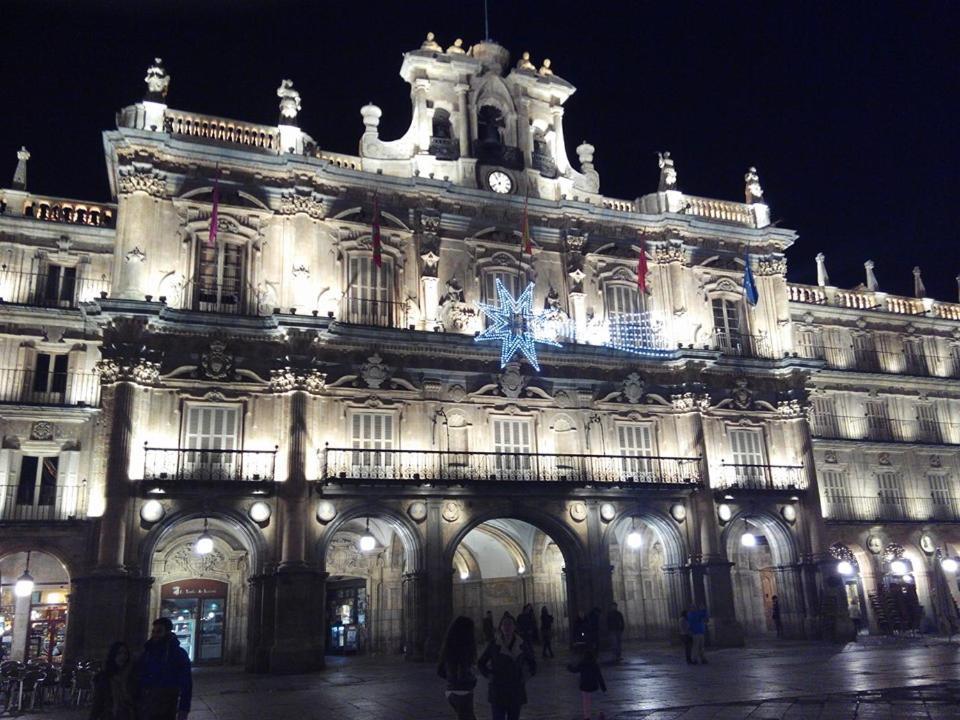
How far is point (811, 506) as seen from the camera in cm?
3491

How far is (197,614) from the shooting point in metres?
31.6

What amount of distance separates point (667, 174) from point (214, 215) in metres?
19.2

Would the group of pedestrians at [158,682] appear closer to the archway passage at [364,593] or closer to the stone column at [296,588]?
the stone column at [296,588]

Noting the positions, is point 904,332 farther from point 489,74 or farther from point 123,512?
point 123,512

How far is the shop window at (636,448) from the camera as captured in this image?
3259 cm

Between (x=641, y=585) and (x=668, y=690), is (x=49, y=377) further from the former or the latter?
(x=641, y=585)

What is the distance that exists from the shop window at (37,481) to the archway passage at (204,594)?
4.15 meters

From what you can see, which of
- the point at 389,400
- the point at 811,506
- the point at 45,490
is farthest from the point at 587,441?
the point at 45,490

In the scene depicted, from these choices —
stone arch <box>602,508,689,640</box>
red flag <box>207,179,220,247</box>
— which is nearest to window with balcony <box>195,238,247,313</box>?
red flag <box>207,179,220,247</box>

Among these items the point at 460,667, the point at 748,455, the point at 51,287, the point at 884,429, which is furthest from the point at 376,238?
the point at 884,429

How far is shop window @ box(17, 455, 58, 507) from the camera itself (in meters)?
29.7

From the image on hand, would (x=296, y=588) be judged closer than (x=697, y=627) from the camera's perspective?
No

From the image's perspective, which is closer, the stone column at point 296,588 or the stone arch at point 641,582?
the stone column at point 296,588

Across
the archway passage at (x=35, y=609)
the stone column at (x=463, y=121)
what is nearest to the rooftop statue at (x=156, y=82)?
the stone column at (x=463, y=121)
